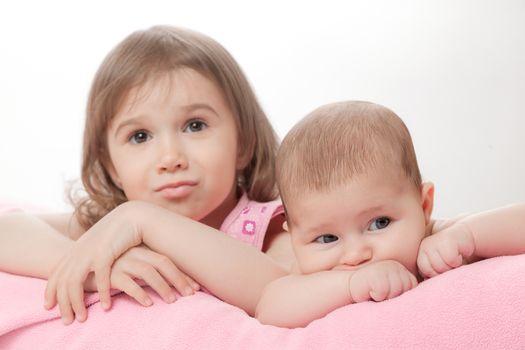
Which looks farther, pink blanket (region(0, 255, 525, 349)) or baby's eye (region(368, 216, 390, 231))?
baby's eye (region(368, 216, 390, 231))

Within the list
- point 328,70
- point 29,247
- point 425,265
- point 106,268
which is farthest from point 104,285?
point 328,70

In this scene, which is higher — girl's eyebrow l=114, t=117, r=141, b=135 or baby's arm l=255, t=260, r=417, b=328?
girl's eyebrow l=114, t=117, r=141, b=135

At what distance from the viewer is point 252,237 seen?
160 centimetres

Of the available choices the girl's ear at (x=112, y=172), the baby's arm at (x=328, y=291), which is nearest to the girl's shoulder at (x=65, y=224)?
the girl's ear at (x=112, y=172)

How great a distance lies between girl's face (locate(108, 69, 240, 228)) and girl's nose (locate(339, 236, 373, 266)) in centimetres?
48

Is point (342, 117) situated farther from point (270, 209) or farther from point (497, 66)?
point (497, 66)

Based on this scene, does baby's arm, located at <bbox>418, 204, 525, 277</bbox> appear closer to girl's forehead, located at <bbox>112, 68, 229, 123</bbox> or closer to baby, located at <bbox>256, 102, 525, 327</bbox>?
baby, located at <bbox>256, 102, 525, 327</bbox>

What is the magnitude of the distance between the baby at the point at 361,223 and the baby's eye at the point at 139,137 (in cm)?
47

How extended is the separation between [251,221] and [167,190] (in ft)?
0.83

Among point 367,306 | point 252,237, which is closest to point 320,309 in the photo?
point 367,306

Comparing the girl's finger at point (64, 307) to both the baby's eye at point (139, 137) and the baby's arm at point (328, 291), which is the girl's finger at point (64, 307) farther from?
the baby's eye at point (139, 137)

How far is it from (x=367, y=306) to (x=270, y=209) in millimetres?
672

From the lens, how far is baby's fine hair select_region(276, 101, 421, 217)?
1.04 m

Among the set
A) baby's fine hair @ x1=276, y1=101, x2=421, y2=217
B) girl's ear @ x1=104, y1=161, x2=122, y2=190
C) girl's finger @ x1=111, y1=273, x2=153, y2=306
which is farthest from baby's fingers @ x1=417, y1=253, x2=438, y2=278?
girl's ear @ x1=104, y1=161, x2=122, y2=190
